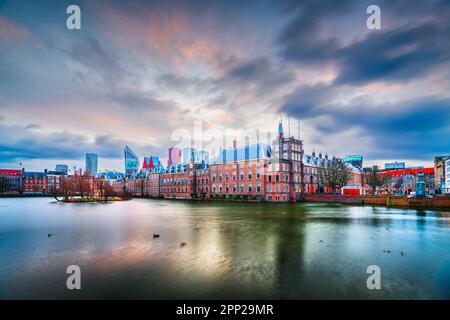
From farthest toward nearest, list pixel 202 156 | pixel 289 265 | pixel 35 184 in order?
1. pixel 35 184
2. pixel 202 156
3. pixel 289 265

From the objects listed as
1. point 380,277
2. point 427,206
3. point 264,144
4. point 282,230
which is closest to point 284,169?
point 264,144

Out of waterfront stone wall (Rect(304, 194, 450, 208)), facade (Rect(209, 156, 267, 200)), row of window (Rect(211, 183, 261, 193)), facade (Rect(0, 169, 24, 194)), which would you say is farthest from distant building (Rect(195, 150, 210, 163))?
facade (Rect(0, 169, 24, 194))

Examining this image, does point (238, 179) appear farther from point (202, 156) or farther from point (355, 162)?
point (355, 162)

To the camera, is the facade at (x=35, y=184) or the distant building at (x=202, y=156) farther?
the facade at (x=35, y=184)

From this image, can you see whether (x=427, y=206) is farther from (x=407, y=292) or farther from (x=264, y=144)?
(x=407, y=292)

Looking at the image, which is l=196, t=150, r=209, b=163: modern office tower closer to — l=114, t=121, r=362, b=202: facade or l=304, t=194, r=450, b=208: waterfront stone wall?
l=114, t=121, r=362, b=202: facade

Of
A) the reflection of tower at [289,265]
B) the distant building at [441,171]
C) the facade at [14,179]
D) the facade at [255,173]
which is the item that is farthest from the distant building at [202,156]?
the facade at [14,179]

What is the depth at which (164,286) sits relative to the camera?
1070cm

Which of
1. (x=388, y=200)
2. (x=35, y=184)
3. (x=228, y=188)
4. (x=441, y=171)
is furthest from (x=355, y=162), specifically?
(x=35, y=184)

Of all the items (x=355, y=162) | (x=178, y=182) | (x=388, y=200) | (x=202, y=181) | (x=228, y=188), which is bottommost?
(x=388, y=200)

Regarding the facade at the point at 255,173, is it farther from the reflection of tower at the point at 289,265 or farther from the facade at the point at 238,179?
the reflection of tower at the point at 289,265

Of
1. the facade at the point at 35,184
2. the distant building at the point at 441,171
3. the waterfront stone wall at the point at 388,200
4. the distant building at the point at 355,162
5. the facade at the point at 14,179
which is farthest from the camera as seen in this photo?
the facade at the point at 35,184
